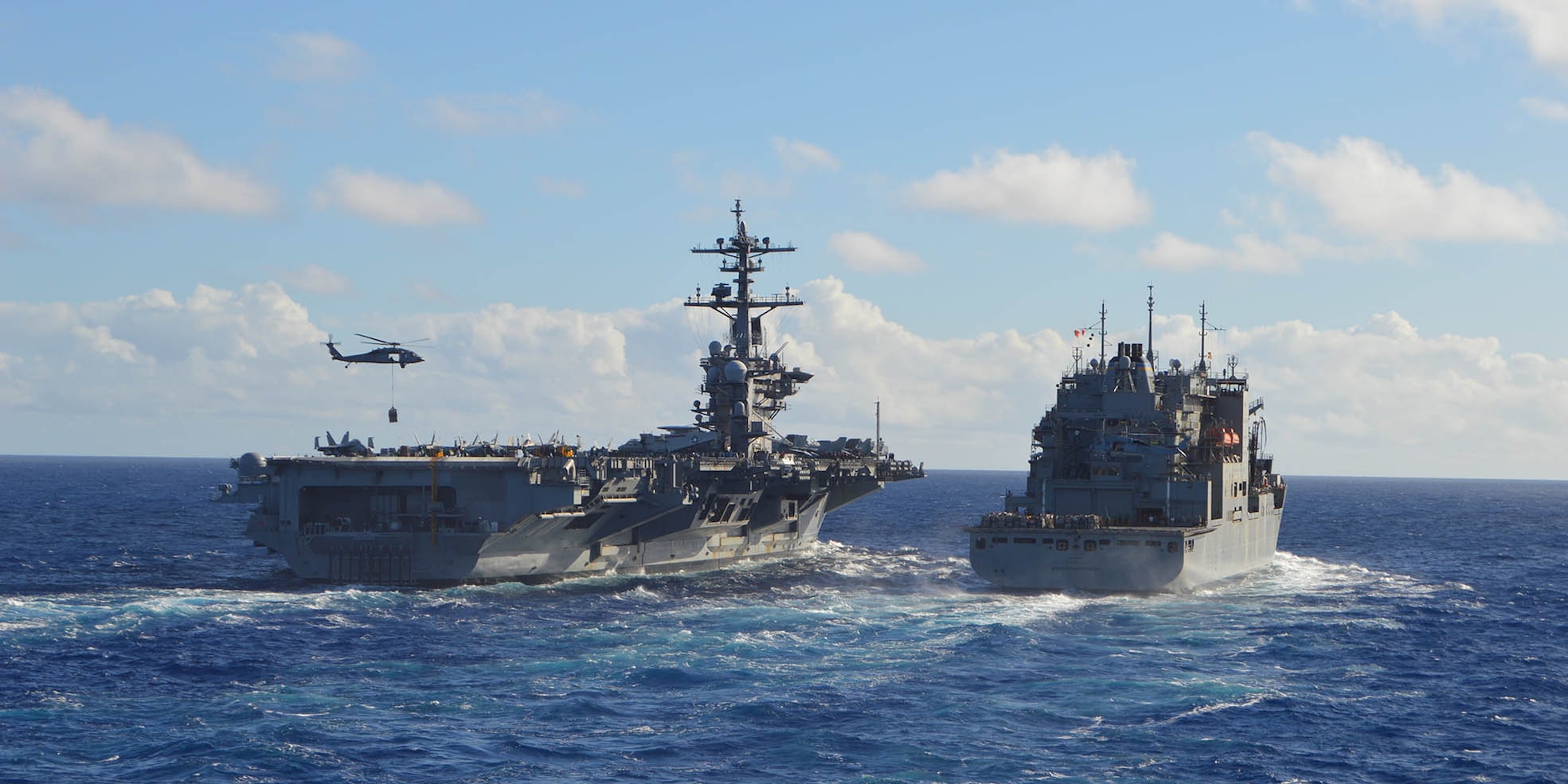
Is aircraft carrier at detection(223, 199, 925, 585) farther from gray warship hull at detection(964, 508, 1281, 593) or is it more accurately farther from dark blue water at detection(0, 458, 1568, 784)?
gray warship hull at detection(964, 508, 1281, 593)

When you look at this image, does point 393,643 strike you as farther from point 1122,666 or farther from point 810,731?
point 1122,666

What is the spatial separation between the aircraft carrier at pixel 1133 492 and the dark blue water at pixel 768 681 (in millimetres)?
1281

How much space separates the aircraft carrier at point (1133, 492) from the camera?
41.2m

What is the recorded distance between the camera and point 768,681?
28312 mm

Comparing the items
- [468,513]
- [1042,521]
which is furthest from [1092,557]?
[468,513]

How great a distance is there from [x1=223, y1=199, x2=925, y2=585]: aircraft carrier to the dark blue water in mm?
1272

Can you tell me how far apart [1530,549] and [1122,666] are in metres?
49.1

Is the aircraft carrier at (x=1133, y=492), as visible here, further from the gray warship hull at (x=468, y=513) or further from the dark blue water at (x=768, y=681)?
the gray warship hull at (x=468, y=513)

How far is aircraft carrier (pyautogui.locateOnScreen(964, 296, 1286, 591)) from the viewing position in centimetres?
4125

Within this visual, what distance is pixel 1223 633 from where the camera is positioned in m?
35.1

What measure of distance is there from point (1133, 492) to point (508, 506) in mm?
18641

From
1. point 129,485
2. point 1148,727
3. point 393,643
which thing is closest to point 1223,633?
point 1148,727

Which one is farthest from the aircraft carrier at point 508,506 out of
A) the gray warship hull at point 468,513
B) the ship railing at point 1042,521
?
the ship railing at point 1042,521

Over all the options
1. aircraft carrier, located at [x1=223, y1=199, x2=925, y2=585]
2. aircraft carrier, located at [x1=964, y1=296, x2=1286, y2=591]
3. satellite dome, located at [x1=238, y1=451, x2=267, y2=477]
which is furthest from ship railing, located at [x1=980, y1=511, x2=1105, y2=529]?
satellite dome, located at [x1=238, y1=451, x2=267, y2=477]
